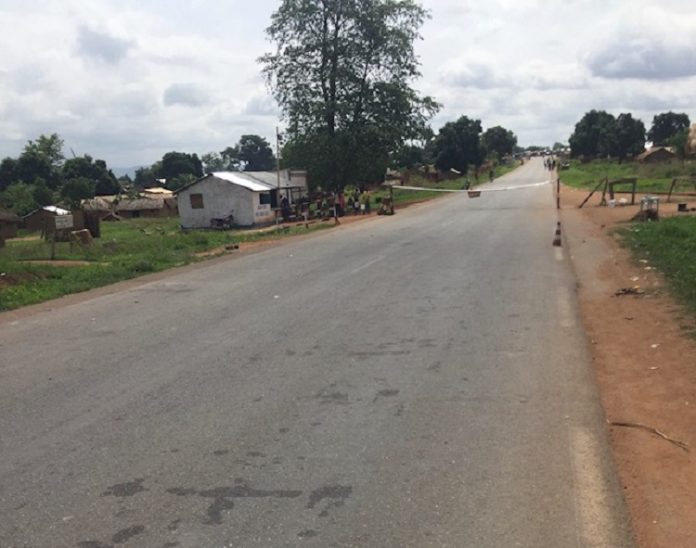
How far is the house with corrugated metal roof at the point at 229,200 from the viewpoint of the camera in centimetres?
3956

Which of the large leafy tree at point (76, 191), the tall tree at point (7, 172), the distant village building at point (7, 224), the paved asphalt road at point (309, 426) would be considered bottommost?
the distant village building at point (7, 224)

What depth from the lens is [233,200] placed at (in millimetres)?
39906

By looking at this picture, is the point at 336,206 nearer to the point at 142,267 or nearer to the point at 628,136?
the point at 142,267

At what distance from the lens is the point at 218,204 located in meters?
40.6

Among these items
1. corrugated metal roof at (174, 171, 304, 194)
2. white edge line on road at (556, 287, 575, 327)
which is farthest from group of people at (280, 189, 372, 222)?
white edge line on road at (556, 287, 575, 327)

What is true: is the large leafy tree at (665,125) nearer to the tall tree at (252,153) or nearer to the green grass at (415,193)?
the green grass at (415,193)

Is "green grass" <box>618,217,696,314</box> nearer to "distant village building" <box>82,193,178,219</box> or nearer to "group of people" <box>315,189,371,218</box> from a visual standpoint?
"group of people" <box>315,189,371,218</box>

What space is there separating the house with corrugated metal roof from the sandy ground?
28.1 metres

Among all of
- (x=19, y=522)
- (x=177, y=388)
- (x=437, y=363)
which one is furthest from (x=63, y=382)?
(x=437, y=363)

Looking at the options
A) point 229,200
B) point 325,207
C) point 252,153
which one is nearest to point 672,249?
point 325,207

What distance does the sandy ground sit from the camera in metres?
4.18

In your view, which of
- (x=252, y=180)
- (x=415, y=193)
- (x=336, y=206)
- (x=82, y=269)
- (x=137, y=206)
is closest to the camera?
(x=82, y=269)

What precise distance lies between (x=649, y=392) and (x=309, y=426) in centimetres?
317

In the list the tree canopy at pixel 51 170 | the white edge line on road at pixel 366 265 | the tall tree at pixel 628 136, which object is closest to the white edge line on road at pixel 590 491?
the white edge line on road at pixel 366 265
